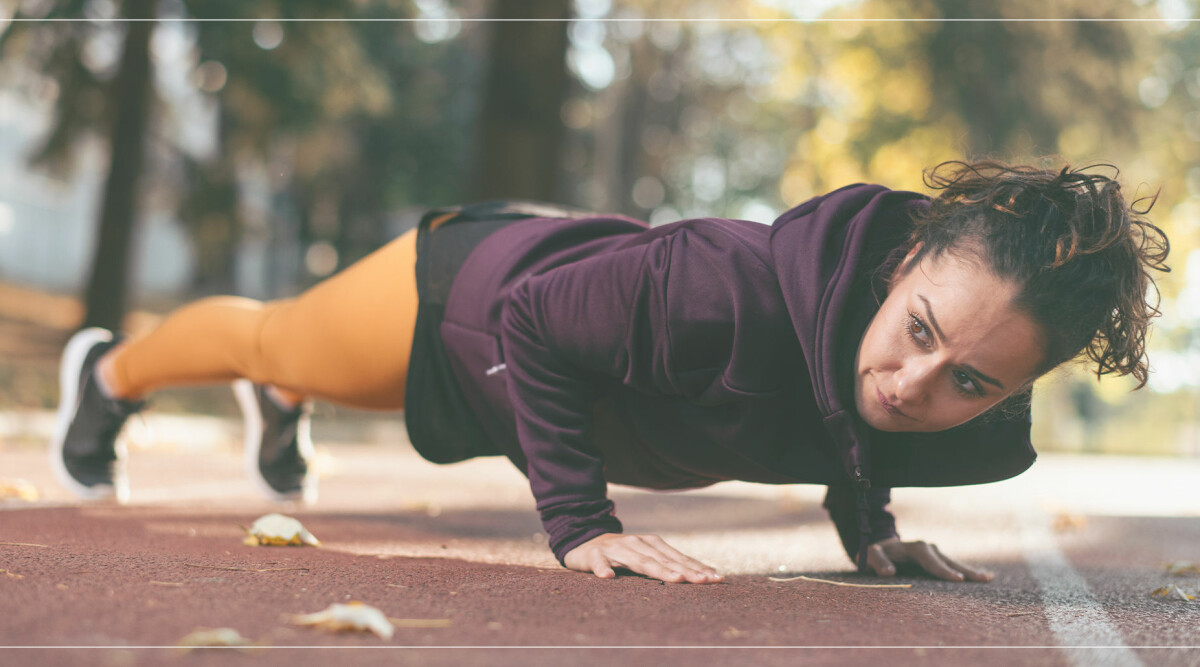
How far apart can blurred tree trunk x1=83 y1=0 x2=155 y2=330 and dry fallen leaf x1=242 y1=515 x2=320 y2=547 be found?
39.9ft

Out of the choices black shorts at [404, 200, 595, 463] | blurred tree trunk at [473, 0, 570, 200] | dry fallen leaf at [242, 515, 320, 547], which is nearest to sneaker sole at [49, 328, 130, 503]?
dry fallen leaf at [242, 515, 320, 547]

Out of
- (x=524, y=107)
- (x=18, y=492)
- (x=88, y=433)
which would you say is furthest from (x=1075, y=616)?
(x=524, y=107)

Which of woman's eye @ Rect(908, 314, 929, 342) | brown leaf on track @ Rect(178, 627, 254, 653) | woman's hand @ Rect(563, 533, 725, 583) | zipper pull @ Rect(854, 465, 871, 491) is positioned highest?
woman's eye @ Rect(908, 314, 929, 342)

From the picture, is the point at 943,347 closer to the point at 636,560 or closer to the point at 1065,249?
the point at 1065,249

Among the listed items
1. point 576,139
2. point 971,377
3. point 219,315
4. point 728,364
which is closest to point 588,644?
point 728,364

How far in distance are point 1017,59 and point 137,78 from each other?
12.8 m

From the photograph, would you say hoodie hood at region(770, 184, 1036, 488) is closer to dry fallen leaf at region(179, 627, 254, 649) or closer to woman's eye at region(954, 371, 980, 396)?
woman's eye at region(954, 371, 980, 396)

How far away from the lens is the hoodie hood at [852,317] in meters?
2.62

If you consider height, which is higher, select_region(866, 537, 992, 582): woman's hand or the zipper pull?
the zipper pull

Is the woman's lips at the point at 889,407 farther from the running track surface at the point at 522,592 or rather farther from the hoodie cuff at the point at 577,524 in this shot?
the hoodie cuff at the point at 577,524

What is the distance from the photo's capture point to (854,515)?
3.44 m

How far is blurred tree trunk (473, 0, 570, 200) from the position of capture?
9852mm

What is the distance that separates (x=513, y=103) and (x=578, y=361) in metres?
7.45

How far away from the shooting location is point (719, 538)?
4461 millimetres
